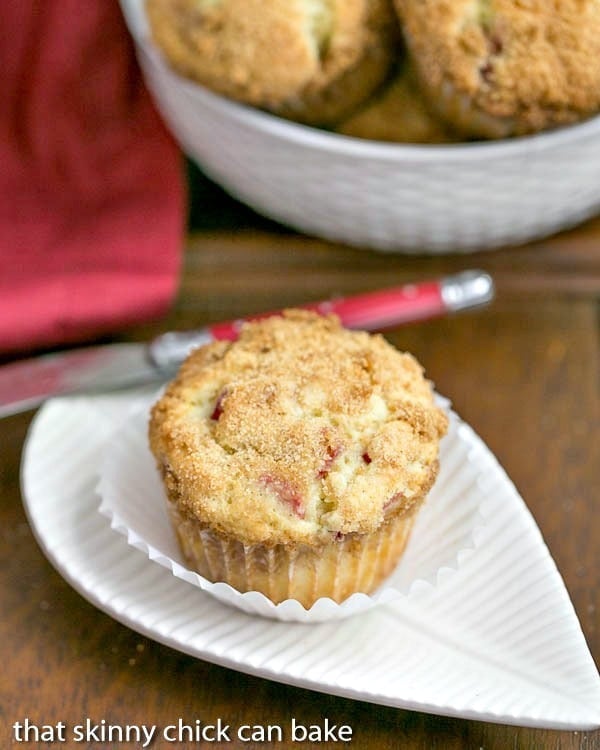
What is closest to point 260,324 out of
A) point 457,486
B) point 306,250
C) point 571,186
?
point 457,486

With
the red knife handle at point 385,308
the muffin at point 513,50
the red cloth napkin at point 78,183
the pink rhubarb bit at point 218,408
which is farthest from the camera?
the red cloth napkin at point 78,183

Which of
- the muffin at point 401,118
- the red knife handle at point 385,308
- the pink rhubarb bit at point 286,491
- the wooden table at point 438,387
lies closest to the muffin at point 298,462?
the pink rhubarb bit at point 286,491

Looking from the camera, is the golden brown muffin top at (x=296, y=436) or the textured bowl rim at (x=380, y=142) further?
the textured bowl rim at (x=380, y=142)

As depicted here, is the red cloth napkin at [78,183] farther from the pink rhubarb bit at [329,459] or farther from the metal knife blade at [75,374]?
the pink rhubarb bit at [329,459]

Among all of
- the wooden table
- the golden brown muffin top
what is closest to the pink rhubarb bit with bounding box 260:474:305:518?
the golden brown muffin top

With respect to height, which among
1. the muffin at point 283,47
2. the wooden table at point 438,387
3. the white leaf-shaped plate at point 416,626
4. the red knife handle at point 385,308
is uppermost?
the muffin at point 283,47

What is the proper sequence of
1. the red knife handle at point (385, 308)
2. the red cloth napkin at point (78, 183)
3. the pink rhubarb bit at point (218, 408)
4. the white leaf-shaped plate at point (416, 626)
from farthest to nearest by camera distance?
the red cloth napkin at point (78, 183) < the red knife handle at point (385, 308) < the pink rhubarb bit at point (218, 408) < the white leaf-shaped plate at point (416, 626)

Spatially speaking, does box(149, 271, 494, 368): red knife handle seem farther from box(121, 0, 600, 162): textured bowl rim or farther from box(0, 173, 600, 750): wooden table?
box(121, 0, 600, 162): textured bowl rim
